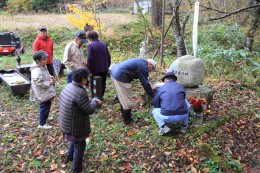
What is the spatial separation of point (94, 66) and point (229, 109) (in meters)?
3.39

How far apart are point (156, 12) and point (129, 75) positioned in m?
12.1

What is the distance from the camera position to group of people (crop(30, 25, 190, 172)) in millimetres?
3609

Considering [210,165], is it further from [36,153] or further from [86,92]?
[36,153]

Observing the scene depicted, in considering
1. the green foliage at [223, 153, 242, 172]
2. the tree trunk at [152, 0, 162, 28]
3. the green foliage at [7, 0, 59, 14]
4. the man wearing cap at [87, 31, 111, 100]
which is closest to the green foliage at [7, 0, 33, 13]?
the green foliage at [7, 0, 59, 14]

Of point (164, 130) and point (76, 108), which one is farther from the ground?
point (76, 108)

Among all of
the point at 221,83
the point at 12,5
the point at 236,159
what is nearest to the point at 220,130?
the point at 236,159

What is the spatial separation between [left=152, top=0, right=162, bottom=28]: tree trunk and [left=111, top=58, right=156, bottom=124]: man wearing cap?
11856mm

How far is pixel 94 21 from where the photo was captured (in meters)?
13.3

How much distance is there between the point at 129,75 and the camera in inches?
196

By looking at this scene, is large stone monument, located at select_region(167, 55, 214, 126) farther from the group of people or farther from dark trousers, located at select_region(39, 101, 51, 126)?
dark trousers, located at select_region(39, 101, 51, 126)

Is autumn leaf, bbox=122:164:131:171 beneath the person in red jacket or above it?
beneath

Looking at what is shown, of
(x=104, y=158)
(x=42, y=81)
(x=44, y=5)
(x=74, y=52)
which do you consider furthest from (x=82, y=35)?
(x=44, y=5)

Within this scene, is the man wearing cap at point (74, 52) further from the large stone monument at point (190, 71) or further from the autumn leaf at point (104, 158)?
the autumn leaf at point (104, 158)

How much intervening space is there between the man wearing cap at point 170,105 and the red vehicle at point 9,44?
10907mm
